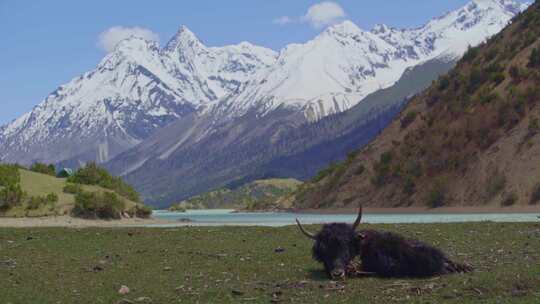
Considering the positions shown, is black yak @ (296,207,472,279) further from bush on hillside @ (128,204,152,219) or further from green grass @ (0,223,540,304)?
bush on hillside @ (128,204,152,219)

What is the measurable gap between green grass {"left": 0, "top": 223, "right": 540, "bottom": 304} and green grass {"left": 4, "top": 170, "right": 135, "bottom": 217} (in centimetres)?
3395

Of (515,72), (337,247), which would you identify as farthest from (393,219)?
(337,247)

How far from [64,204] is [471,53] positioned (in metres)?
75.5

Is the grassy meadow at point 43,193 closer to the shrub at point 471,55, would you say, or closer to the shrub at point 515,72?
the shrub at point 515,72

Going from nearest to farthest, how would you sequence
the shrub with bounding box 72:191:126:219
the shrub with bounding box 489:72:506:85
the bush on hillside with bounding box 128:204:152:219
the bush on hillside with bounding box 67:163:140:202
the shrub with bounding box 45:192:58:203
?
the shrub with bounding box 45:192:58:203, the shrub with bounding box 72:191:126:219, the bush on hillside with bounding box 128:204:152:219, the bush on hillside with bounding box 67:163:140:202, the shrub with bounding box 489:72:506:85

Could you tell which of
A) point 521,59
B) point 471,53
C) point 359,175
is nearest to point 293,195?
point 359,175

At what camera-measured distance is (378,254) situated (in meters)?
20.9

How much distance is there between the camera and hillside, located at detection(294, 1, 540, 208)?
94.4 m

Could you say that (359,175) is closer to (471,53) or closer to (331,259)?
(471,53)

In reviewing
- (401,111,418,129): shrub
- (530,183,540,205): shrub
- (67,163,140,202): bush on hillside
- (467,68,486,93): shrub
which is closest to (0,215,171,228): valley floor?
(67,163,140,202): bush on hillside

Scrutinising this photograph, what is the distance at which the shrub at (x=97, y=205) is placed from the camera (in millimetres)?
71312

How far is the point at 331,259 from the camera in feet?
67.9

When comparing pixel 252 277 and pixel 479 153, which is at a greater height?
pixel 479 153

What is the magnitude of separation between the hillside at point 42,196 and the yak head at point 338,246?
51.0 m
